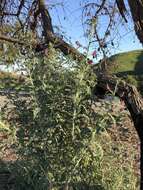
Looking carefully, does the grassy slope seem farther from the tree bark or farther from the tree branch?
the tree bark

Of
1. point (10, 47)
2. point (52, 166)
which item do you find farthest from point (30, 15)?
point (52, 166)

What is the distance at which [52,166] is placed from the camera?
5852 mm

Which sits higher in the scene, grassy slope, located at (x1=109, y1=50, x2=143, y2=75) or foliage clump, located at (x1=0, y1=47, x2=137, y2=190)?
grassy slope, located at (x1=109, y1=50, x2=143, y2=75)

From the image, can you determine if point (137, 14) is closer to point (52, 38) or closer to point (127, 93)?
point (127, 93)

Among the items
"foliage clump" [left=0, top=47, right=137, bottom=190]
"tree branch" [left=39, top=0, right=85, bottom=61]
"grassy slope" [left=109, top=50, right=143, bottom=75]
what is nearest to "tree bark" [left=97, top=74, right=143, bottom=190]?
"tree branch" [left=39, top=0, right=85, bottom=61]

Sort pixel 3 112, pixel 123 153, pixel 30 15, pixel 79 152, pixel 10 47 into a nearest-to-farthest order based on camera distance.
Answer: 1. pixel 79 152
2. pixel 3 112
3. pixel 123 153
4. pixel 10 47
5. pixel 30 15

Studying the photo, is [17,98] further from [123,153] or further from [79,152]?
[123,153]

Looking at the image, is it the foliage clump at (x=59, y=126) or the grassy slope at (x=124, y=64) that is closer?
the foliage clump at (x=59, y=126)

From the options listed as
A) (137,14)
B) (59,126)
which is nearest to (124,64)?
(137,14)

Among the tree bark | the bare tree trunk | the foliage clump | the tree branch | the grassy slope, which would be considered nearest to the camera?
the foliage clump

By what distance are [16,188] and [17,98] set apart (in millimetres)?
1351

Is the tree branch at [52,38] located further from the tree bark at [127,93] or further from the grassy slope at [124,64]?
the grassy slope at [124,64]

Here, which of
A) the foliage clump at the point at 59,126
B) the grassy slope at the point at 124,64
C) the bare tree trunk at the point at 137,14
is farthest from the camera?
the grassy slope at the point at 124,64

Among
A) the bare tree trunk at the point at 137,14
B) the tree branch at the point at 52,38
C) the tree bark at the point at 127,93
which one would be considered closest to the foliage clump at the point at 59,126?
the tree branch at the point at 52,38
